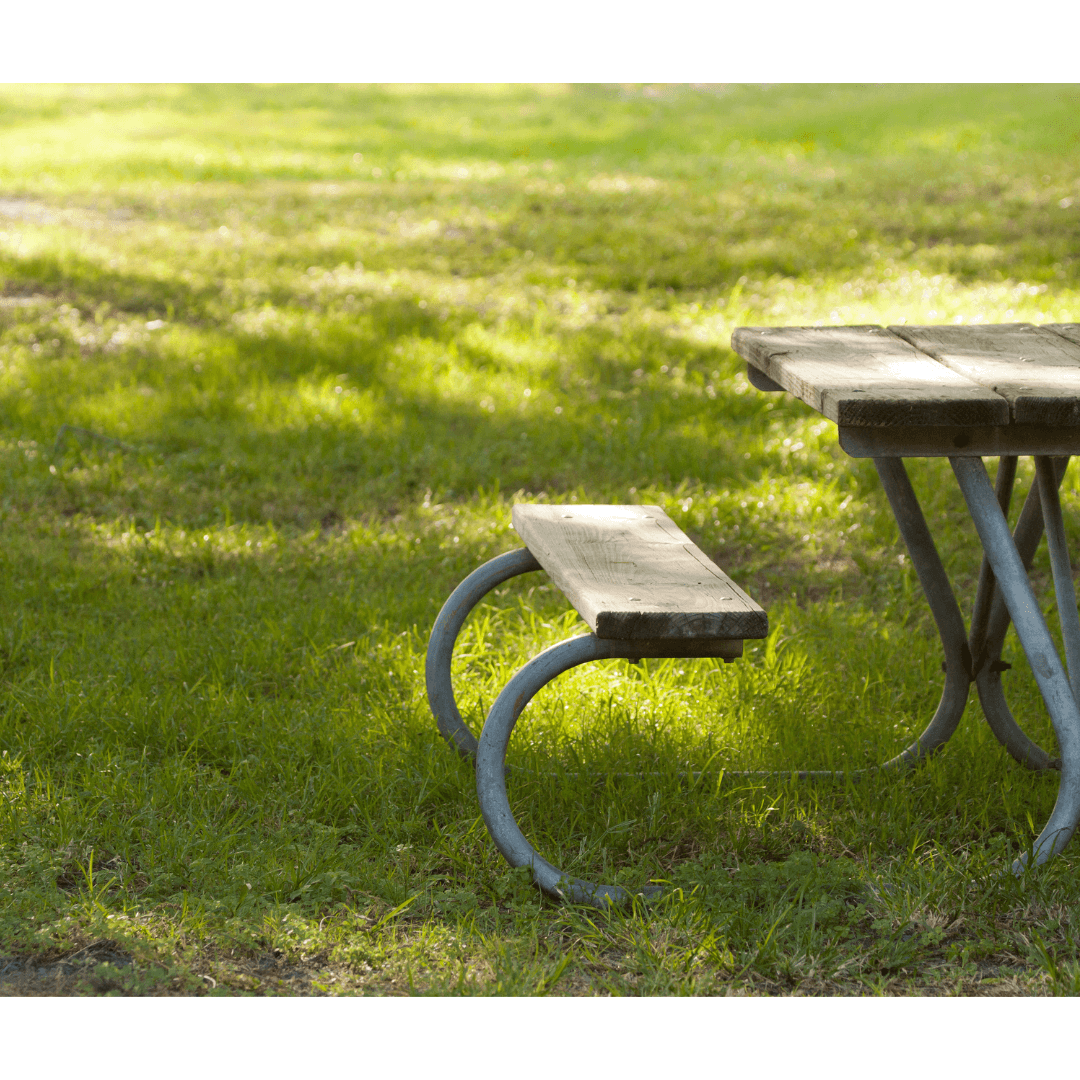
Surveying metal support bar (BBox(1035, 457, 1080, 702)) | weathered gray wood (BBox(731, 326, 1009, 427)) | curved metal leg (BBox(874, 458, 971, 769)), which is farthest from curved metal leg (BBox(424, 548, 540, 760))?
metal support bar (BBox(1035, 457, 1080, 702))

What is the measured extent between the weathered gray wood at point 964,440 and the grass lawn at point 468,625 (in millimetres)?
906

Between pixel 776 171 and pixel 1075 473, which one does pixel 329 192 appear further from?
pixel 1075 473

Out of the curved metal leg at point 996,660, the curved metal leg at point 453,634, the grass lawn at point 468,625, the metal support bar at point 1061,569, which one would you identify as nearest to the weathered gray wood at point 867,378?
the metal support bar at point 1061,569

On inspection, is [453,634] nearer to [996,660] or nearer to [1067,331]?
[996,660]

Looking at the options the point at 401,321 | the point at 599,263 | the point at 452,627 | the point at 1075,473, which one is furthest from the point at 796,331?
the point at 599,263

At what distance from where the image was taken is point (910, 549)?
10.5 ft

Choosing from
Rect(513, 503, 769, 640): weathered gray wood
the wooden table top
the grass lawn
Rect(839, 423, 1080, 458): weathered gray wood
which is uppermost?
the wooden table top

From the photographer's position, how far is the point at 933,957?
2607mm

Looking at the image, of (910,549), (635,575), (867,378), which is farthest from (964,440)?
(635,575)

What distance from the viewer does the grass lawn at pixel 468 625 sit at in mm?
2648

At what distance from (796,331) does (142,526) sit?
2.86m

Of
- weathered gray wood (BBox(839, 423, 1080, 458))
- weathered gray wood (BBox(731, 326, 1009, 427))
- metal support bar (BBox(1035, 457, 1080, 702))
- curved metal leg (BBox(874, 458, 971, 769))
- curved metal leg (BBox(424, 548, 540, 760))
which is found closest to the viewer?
weathered gray wood (BBox(731, 326, 1009, 427))

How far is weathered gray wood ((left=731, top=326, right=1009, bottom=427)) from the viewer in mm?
2506

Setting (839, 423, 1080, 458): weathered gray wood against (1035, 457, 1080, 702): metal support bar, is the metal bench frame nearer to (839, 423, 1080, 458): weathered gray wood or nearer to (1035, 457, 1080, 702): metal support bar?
(1035, 457, 1080, 702): metal support bar
